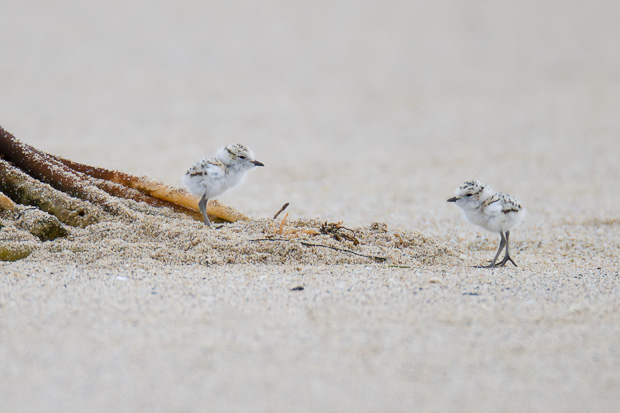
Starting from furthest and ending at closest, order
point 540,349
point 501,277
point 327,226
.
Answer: point 327,226 < point 501,277 < point 540,349

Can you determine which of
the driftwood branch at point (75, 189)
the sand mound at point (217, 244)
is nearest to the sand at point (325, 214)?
the sand mound at point (217, 244)

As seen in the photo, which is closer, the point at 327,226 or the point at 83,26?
the point at 327,226

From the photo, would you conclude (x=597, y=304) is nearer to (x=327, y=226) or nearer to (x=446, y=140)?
(x=327, y=226)

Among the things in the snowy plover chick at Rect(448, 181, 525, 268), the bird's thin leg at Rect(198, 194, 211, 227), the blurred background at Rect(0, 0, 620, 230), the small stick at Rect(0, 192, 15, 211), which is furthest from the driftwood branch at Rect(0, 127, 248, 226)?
the blurred background at Rect(0, 0, 620, 230)

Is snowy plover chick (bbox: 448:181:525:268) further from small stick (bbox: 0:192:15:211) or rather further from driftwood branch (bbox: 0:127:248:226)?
small stick (bbox: 0:192:15:211)

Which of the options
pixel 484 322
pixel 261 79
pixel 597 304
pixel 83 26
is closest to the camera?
pixel 484 322

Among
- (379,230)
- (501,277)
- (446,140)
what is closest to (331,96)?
(446,140)

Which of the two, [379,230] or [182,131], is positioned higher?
[182,131]
